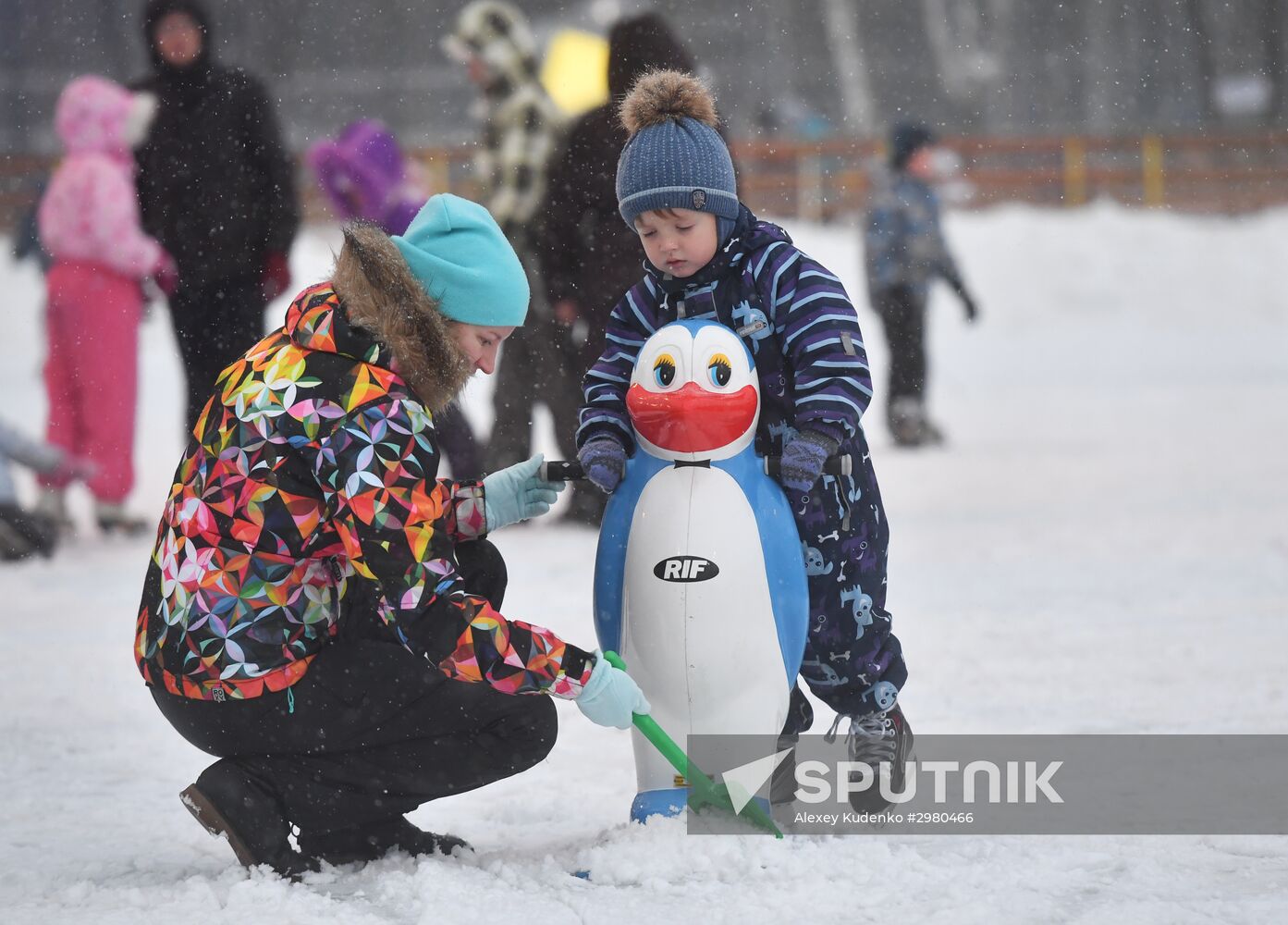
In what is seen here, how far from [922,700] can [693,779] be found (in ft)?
4.54

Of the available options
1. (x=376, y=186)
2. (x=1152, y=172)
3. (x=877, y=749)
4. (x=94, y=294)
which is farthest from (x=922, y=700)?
(x=1152, y=172)

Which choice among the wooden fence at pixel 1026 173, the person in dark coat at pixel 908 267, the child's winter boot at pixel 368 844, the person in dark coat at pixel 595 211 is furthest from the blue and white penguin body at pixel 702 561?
the wooden fence at pixel 1026 173

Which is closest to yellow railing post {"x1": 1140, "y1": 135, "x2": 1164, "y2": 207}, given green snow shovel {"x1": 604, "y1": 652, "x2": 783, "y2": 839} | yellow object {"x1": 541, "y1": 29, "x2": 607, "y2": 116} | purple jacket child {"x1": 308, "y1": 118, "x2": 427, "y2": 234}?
yellow object {"x1": 541, "y1": 29, "x2": 607, "y2": 116}

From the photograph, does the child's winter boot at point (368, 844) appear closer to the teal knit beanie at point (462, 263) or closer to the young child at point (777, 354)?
the young child at point (777, 354)

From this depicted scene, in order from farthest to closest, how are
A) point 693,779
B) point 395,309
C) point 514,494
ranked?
point 514,494 → point 693,779 → point 395,309

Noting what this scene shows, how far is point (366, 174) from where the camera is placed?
613 cm

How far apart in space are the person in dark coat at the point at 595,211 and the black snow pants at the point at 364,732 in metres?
2.83

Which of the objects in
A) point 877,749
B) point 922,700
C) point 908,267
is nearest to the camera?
point 877,749

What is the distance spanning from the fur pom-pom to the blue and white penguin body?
Result: 402 millimetres

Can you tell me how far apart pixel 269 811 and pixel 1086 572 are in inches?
146

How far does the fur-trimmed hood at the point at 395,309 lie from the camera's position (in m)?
2.54

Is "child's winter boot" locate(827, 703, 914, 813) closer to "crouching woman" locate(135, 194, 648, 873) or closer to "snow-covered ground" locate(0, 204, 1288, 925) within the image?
"snow-covered ground" locate(0, 204, 1288, 925)

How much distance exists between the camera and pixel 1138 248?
16.0 m

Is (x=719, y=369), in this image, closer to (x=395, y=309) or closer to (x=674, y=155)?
(x=674, y=155)
